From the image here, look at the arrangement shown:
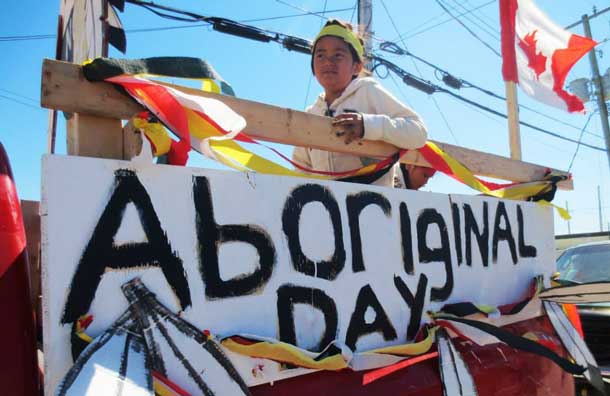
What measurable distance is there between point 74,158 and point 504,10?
3.92 metres

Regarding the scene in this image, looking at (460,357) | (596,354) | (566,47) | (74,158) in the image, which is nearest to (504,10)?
(566,47)

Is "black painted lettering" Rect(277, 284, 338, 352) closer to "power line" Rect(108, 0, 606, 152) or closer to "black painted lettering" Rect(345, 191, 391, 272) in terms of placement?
"black painted lettering" Rect(345, 191, 391, 272)

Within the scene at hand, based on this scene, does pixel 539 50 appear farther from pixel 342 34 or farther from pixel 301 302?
pixel 301 302

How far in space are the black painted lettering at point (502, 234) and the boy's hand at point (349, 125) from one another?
0.75 meters

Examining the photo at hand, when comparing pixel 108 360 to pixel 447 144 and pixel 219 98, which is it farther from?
pixel 447 144

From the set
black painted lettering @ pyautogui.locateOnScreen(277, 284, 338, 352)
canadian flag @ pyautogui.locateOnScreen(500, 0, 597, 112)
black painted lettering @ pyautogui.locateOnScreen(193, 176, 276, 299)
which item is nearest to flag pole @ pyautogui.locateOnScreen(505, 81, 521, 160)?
canadian flag @ pyautogui.locateOnScreen(500, 0, 597, 112)

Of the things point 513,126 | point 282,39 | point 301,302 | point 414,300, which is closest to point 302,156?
point 414,300

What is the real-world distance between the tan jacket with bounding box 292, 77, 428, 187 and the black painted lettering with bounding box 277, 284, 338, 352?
56 cm

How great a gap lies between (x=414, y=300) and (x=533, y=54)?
319cm

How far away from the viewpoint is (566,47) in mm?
3838

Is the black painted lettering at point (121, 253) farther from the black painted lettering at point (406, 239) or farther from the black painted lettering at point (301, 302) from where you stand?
the black painted lettering at point (406, 239)

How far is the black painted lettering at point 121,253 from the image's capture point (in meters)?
0.89

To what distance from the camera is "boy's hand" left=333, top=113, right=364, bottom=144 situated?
149cm

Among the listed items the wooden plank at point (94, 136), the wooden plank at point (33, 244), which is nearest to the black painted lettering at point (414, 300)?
the wooden plank at point (94, 136)
